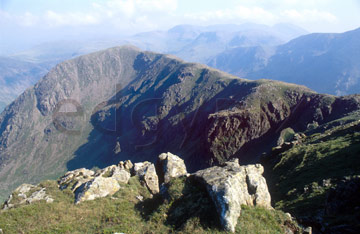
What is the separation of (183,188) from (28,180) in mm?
234913

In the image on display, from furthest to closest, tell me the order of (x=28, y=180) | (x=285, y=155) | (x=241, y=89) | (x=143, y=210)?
(x=28, y=180) < (x=241, y=89) < (x=285, y=155) < (x=143, y=210)

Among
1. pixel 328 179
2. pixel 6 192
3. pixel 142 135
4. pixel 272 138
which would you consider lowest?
pixel 6 192

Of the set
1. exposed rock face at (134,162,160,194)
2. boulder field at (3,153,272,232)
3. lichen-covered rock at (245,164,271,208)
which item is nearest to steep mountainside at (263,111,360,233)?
lichen-covered rock at (245,164,271,208)

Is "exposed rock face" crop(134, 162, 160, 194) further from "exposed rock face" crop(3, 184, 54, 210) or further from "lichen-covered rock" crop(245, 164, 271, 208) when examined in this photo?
"lichen-covered rock" crop(245, 164, 271, 208)

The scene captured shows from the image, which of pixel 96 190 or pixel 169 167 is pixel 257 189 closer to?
pixel 169 167

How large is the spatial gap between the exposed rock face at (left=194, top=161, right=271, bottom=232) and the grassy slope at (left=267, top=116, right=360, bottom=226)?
4.44 m

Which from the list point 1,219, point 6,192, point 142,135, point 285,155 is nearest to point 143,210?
point 1,219

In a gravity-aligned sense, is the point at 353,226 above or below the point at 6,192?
above

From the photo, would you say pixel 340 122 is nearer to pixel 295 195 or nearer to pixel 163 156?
pixel 295 195

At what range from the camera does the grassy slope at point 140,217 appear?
14.5 metres

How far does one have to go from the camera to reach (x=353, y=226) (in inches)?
487

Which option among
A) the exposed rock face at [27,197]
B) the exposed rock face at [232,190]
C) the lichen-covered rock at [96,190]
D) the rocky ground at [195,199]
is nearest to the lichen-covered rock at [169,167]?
the rocky ground at [195,199]

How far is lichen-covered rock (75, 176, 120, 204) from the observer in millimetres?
21469

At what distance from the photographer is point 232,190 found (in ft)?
50.3
